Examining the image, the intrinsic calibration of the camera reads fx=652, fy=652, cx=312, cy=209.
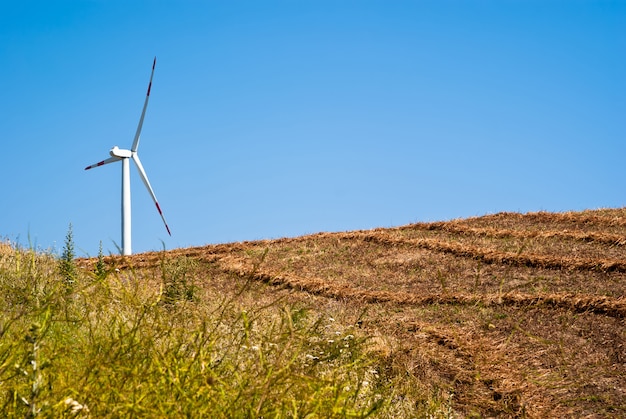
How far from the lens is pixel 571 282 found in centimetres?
1451

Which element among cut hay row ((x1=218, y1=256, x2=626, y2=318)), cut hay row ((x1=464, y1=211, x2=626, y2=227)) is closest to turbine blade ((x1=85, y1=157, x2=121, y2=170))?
cut hay row ((x1=218, y1=256, x2=626, y2=318))

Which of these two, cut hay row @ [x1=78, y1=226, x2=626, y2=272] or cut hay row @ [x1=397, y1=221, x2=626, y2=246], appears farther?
cut hay row @ [x1=397, y1=221, x2=626, y2=246]

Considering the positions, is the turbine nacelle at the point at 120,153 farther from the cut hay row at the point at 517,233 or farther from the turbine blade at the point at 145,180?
the cut hay row at the point at 517,233

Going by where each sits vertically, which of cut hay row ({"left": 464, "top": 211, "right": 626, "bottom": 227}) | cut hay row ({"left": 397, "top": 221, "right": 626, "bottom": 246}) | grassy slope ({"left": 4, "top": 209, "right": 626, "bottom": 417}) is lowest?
grassy slope ({"left": 4, "top": 209, "right": 626, "bottom": 417})

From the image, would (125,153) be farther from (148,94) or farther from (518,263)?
(518,263)

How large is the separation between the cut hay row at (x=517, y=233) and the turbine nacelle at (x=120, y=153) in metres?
10.2

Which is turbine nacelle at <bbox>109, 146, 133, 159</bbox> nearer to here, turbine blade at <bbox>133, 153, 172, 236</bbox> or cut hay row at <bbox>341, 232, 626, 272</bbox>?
turbine blade at <bbox>133, 153, 172, 236</bbox>

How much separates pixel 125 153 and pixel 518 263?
14.6 metres

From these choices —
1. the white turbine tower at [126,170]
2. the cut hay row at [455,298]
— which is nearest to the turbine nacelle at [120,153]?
the white turbine tower at [126,170]

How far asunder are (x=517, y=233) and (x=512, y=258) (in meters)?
3.51

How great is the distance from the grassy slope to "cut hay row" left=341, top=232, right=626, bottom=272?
3 centimetres

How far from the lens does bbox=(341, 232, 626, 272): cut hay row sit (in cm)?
1525

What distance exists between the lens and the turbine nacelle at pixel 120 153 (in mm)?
23641

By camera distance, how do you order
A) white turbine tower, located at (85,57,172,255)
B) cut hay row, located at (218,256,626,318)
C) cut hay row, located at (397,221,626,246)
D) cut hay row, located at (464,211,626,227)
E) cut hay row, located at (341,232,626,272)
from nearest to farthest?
cut hay row, located at (218,256,626,318) < cut hay row, located at (341,232,626,272) < cut hay row, located at (397,221,626,246) < cut hay row, located at (464,211,626,227) < white turbine tower, located at (85,57,172,255)
